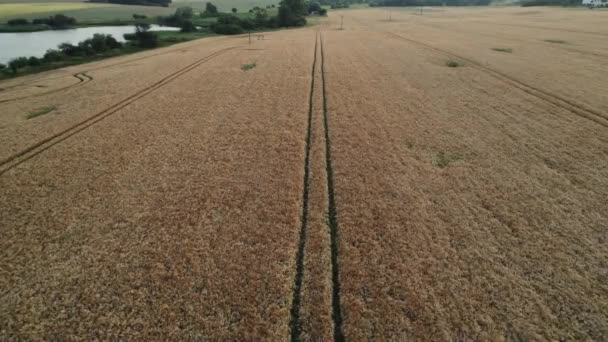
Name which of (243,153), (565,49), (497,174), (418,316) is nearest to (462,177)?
(497,174)

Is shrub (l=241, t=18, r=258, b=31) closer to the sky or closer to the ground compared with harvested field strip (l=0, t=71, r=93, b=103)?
closer to the sky

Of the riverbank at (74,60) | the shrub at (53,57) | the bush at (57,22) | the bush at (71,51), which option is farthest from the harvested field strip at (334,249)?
the bush at (57,22)

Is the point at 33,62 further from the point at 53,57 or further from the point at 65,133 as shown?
the point at 65,133

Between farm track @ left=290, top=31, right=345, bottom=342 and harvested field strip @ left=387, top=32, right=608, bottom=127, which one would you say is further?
harvested field strip @ left=387, top=32, right=608, bottom=127

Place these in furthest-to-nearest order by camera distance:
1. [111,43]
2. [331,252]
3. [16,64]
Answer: [111,43] < [16,64] < [331,252]

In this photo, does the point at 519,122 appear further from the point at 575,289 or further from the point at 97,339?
the point at 97,339

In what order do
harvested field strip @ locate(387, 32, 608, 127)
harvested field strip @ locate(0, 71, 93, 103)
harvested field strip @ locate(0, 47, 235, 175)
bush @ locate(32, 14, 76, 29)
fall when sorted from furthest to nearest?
1. bush @ locate(32, 14, 76, 29)
2. harvested field strip @ locate(0, 71, 93, 103)
3. harvested field strip @ locate(387, 32, 608, 127)
4. harvested field strip @ locate(0, 47, 235, 175)

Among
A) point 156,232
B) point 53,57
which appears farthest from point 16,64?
point 156,232

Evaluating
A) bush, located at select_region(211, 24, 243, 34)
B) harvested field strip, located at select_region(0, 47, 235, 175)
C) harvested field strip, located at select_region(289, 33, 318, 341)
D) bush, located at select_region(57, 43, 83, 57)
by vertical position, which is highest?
bush, located at select_region(211, 24, 243, 34)

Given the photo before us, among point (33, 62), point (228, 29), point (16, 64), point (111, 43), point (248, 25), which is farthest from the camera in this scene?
point (248, 25)

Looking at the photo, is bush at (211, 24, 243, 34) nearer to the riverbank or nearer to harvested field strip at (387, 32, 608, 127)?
the riverbank

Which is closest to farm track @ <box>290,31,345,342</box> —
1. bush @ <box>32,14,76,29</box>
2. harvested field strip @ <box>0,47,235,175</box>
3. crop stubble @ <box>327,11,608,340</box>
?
crop stubble @ <box>327,11,608,340</box>

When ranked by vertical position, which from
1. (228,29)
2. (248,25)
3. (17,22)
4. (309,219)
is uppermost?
(17,22)
